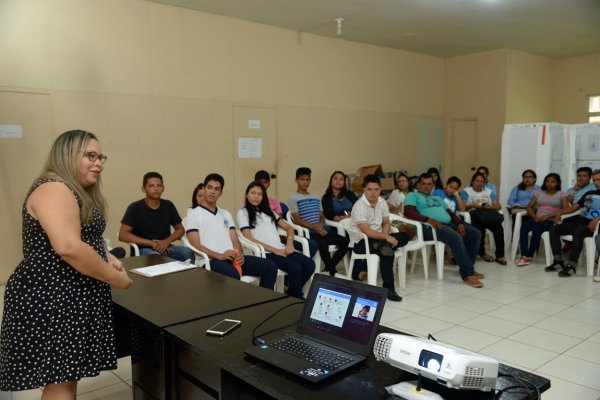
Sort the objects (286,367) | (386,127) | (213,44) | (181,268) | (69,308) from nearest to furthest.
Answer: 1. (286,367)
2. (69,308)
3. (181,268)
4. (213,44)
5. (386,127)

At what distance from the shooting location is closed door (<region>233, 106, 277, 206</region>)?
21.2ft

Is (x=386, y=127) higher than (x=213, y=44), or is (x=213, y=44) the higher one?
(x=213, y=44)

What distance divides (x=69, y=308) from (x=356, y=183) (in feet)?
20.4

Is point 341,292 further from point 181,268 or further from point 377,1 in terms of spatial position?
point 377,1

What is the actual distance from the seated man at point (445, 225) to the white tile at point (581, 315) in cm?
101

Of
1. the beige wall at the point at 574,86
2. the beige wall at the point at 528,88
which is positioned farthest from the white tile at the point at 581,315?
the beige wall at the point at 574,86

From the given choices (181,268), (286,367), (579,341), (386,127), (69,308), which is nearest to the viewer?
(286,367)

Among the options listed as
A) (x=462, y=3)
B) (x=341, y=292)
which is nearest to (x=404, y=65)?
(x=462, y=3)

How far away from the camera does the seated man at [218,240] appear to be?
383 centimetres

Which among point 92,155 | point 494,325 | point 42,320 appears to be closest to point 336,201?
point 494,325

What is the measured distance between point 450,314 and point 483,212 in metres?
2.34

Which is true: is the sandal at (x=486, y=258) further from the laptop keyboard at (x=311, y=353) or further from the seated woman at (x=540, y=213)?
the laptop keyboard at (x=311, y=353)

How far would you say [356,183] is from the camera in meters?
7.70

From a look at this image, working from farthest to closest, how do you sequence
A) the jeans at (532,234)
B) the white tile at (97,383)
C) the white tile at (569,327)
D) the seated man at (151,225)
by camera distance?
the jeans at (532,234)
the seated man at (151,225)
the white tile at (569,327)
the white tile at (97,383)
